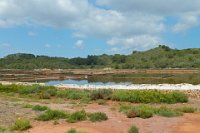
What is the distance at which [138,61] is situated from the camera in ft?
484

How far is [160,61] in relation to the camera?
136 m

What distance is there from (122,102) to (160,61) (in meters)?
109

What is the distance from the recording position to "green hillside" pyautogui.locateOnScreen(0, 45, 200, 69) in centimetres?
13212

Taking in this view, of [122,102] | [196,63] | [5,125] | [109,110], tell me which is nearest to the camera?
[5,125]

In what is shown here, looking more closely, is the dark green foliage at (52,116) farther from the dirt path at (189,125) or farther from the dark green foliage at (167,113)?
the dirt path at (189,125)

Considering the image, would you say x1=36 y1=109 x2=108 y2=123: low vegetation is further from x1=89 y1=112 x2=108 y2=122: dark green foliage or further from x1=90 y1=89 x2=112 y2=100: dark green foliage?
x1=90 y1=89 x2=112 y2=100: dark green foliage

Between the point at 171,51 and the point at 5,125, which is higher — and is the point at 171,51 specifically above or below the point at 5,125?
above

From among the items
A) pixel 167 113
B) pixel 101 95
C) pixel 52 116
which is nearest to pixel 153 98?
pixel 101 95

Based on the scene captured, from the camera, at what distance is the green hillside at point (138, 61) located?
13212 centimetres

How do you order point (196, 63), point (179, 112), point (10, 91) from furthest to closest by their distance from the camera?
1. point (196, 63)
2. point (10, 91)
3. point (179, 112)

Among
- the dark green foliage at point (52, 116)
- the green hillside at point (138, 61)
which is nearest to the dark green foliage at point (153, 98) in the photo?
the dark green foliage at point (52, 116)

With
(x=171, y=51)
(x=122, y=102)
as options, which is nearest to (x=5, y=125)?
(x=122, y=102)

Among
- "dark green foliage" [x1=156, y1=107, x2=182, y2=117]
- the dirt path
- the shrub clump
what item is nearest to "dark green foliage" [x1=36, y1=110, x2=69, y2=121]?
the shrub clump

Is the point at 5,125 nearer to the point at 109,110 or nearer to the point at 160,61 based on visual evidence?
the point at 109,110
